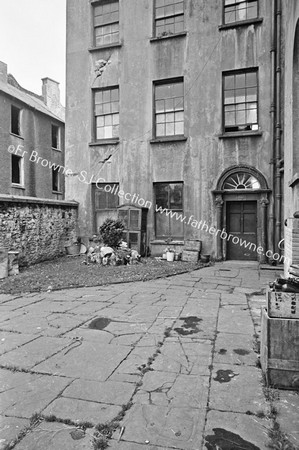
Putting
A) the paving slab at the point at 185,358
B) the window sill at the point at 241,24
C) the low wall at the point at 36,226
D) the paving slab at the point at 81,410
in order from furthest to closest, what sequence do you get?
the window sill at the point at 241,24 → the low wall at the point at 36,226 → the paving slab at the point at 185,358 → the paving slab at the point at 81,410

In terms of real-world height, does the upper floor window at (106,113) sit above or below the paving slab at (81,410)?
above

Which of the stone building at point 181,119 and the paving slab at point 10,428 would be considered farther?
the stone building at point 181,119

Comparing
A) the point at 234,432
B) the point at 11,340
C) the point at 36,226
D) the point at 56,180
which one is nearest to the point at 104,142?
the point at 36,226

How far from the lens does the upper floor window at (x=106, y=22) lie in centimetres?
1259

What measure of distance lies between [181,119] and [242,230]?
179 inches

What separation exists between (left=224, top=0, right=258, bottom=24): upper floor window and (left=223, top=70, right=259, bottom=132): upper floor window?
1.85m

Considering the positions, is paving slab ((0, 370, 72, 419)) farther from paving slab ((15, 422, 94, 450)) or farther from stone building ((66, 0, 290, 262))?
stone building ((66, 0, 290, 262))

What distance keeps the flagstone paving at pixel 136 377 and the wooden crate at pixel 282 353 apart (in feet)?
0.53

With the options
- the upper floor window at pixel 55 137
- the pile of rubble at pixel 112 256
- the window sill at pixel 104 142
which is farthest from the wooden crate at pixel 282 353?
the upper floor window at pixel 55 137

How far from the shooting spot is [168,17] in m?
11.9

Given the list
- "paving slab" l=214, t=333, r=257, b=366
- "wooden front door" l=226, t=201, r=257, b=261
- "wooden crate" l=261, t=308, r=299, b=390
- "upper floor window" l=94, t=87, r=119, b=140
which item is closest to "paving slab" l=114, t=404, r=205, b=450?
"wooden crate" l=261, t=308, r=299, b=390

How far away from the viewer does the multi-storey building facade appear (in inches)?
695

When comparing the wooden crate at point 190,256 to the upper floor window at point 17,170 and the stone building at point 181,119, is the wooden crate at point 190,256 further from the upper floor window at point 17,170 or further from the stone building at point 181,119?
the upper floor window at point 17,170

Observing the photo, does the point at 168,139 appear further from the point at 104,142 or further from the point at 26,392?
the point at 26,392
